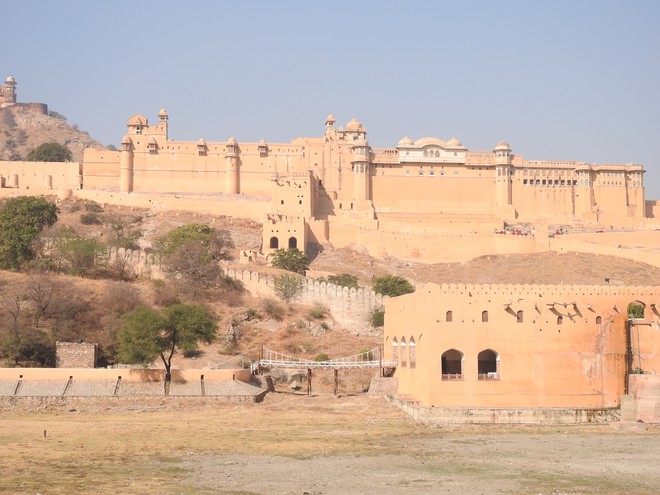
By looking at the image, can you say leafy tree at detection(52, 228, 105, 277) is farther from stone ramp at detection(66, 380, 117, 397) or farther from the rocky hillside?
the rocky hillside

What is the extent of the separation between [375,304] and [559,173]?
3143 centimetres

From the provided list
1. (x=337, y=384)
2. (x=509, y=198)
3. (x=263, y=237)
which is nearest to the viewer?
(x=337, y=384)

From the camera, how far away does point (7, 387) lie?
3488 centimetres

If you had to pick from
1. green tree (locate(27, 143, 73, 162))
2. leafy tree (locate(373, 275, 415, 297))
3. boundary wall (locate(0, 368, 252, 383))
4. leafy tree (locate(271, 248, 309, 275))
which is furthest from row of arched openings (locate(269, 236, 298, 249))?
green tree (locate(27, 143, 73, 162))

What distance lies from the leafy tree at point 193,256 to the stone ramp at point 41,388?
1467 cm

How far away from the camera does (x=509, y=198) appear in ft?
242

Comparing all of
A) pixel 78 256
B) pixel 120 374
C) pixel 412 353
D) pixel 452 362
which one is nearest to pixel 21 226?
pixel 78 256

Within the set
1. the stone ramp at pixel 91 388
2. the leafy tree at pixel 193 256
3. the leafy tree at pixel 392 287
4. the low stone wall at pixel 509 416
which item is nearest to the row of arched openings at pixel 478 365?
the low stone wall at pixel 509 416

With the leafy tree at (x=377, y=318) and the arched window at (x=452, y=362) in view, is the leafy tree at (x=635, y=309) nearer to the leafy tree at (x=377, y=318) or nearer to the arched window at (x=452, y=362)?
the arched window at (x=452, y=362)

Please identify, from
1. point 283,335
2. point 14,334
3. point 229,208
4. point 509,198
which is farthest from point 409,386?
point 509,198

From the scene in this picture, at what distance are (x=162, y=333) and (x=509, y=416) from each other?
13591mm

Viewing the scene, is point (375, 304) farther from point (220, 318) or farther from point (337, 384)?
point (337, 384)

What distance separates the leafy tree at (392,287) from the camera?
51053 millimetres

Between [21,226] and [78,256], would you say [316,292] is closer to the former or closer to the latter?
[78,256]
